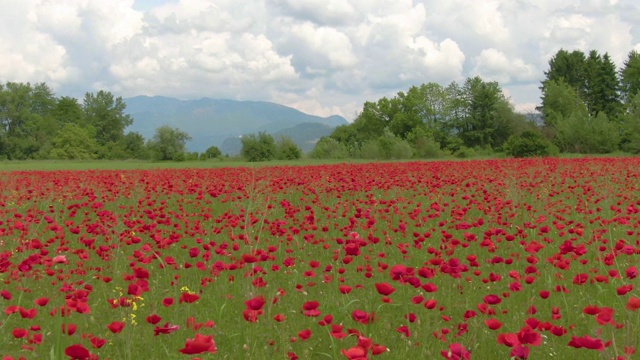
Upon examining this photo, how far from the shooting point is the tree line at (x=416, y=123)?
183ft

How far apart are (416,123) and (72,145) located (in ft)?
177

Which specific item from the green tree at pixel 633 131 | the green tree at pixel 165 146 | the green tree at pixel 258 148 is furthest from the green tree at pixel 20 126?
the green tree at pixel 633 131

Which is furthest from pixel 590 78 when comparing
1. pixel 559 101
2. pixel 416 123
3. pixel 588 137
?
pixel 588 137

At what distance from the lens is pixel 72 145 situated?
86.9 metres

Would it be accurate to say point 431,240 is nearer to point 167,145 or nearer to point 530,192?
point 530,192

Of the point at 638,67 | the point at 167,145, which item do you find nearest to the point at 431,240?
the point at 167,145

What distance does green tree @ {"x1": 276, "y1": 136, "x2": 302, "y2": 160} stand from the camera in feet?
201

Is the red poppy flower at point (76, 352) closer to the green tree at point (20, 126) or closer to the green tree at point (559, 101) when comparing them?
the green tree at point (559, 101)

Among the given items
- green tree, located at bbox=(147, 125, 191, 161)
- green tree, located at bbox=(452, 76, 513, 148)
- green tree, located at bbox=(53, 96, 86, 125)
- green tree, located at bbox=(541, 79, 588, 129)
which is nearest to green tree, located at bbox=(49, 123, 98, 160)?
green tree, located at bbox=(53, 96, 86, 125)

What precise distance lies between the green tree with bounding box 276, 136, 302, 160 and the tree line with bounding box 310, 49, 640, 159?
328 centimetres

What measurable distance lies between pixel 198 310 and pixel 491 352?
2475mm

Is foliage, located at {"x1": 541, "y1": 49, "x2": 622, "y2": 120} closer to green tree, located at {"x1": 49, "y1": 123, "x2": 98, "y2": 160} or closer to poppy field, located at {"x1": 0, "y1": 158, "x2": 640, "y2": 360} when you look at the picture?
green tree, located at {"x1": 49, "y1": 123, "x2": 98, "y2": 160}

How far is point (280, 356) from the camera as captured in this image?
3609mm

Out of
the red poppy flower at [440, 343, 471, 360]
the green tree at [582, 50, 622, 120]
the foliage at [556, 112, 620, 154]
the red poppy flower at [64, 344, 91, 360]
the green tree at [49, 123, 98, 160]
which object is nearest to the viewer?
the red poppy flower at [64, 344, 91, 360]
